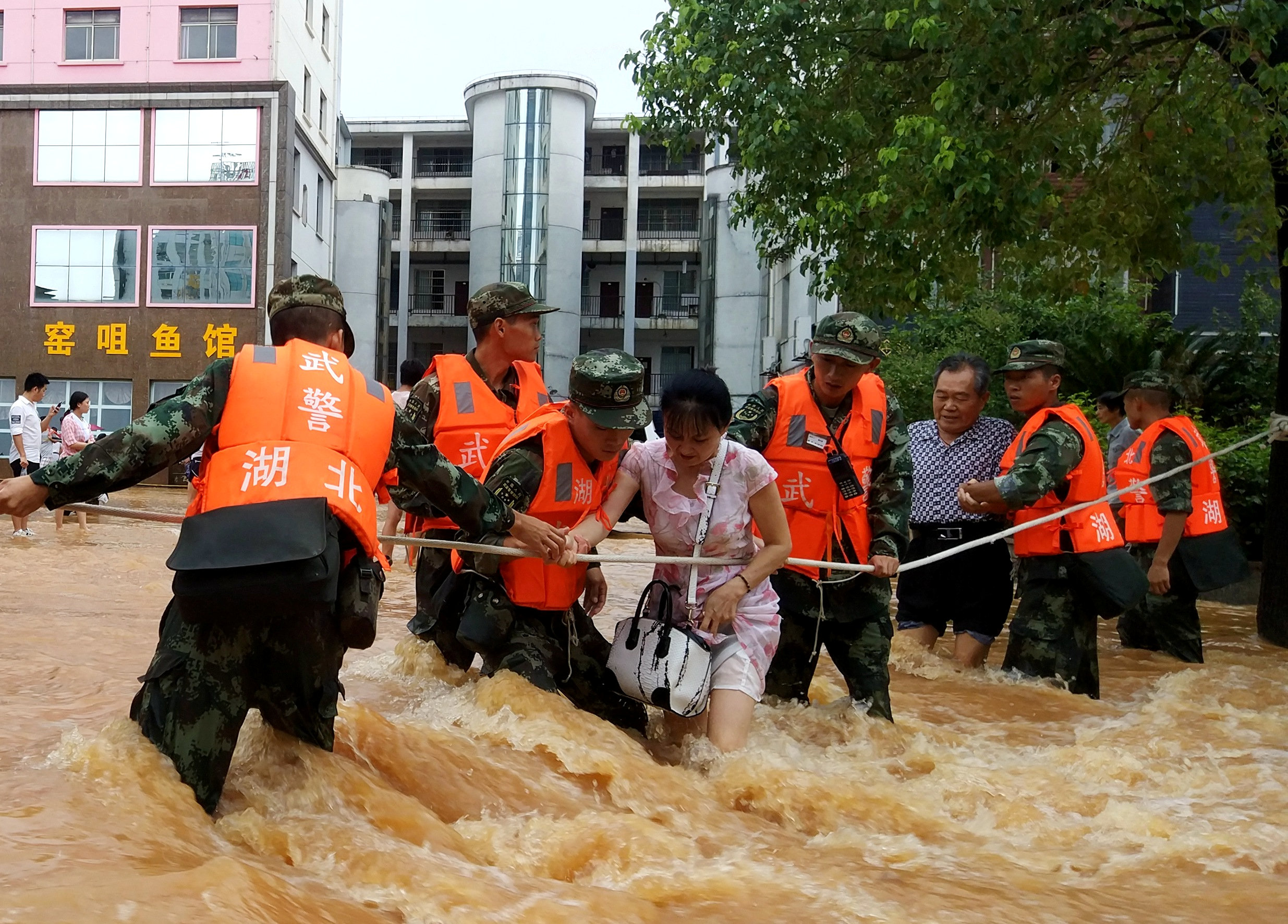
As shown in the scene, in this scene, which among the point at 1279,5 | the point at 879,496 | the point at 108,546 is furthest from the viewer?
the point at 108,546

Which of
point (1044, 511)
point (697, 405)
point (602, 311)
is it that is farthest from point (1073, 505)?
point (602, 311)

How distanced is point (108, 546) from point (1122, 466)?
960 cm

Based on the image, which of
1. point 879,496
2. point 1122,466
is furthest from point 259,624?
point 1122,466

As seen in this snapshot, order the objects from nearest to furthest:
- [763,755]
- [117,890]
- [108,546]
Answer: [117,890], [763,755], [108,546]

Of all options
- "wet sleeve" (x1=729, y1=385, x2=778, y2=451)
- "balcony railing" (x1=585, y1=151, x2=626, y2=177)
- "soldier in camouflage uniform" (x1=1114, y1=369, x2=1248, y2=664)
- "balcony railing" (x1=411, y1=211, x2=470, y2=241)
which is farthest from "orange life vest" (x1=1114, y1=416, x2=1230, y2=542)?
"balcony railing" (x1=411, y1=211, x2=470, y2=241)

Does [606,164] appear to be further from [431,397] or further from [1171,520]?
[431,397]

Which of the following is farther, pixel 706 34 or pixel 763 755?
pixel 706 34

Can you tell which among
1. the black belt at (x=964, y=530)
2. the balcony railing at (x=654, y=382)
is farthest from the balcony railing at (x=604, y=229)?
the black belt at (x=964, y=530)

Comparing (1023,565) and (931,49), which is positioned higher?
(931,49)

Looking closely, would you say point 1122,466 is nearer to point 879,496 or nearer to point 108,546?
point 879,496

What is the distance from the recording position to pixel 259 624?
10.5 ft

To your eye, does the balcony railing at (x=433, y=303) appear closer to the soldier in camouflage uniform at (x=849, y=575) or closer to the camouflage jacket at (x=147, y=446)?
the soldier in camouflage uniform at (x=849, y=575)

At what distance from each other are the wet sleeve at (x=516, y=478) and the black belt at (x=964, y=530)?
2927 mm

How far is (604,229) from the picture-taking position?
43.9 meters
